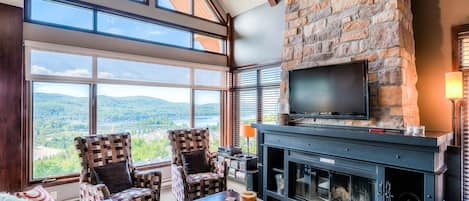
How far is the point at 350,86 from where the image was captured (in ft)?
11.4

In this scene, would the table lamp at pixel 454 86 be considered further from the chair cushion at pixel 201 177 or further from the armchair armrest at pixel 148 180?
the armchair armrest at pixel 148 180

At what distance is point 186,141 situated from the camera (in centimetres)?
459

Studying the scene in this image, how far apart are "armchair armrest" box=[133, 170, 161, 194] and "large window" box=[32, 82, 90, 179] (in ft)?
4.23

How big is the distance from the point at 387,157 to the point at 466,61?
1.49 metres

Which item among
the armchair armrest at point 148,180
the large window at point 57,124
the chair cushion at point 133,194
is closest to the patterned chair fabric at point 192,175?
the armchair armrest at point 148,180

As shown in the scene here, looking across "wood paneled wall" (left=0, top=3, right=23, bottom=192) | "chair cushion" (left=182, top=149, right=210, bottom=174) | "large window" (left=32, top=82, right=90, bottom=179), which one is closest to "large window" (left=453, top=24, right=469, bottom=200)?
"chair cushion" (left=182, top=149, right=210, bottom=174)

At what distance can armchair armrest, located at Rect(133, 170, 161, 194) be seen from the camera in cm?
364

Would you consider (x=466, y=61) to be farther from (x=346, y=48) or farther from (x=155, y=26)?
(x=155, y=26)

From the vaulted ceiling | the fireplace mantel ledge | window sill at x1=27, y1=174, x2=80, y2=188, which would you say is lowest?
window sill at x1=27, y1=174, x2=80, y2=188

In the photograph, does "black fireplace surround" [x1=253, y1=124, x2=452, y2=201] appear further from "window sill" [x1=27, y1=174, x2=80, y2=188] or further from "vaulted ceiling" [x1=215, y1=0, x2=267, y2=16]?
"window sill" [x1=27, y1=174, x2=80, y2=188]

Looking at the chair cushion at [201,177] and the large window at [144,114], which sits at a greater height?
the large window at [144,114]

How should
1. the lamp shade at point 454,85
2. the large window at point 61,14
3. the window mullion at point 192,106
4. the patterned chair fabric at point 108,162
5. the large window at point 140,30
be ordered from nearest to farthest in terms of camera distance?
the lamp shade at point 454,85
the patterned chair fabric at point 108,162
the large window at point 61,14
the large window at point 140,30
the window mullion at point 192,106

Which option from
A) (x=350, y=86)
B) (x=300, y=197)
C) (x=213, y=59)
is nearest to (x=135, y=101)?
(x=213, y=59)

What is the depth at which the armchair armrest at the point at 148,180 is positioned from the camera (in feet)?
11.9
